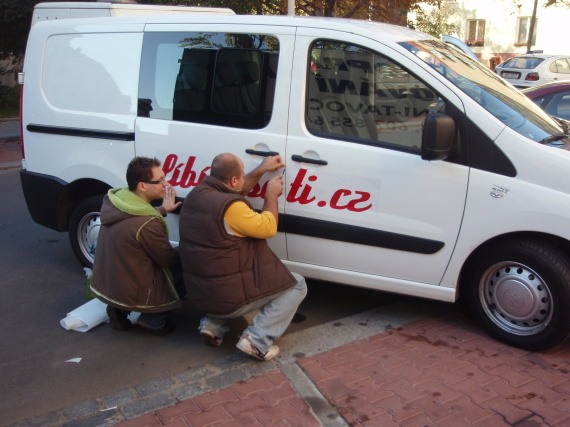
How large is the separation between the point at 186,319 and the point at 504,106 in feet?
8.41

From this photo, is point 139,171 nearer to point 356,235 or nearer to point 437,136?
point 356,235

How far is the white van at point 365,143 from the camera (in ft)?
12.4

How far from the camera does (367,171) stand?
13.2ft

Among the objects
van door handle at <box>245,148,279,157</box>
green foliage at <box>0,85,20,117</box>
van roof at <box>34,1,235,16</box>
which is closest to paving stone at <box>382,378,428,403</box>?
van door handle at <box>245,148,279,157</box>

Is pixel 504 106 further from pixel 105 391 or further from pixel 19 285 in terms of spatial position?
pixel 19 285

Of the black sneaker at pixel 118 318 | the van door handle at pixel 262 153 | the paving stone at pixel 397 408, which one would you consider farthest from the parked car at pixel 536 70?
the paving stone at pixel 397 408

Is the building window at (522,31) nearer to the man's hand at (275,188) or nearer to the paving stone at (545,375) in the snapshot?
the man's hand at (275,188)

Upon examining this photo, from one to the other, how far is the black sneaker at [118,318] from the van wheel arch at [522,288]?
2.25 metres

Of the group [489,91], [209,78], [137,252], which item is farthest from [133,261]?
[489,91]

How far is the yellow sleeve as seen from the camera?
372cm

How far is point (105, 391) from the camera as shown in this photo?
11.9ft

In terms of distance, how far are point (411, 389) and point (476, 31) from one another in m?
33.8

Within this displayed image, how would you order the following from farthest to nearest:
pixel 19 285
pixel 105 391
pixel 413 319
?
1. pixel 19 285
2. pixel 413 319
3. pixel 105 391

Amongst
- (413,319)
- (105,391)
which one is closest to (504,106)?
(413,319)
